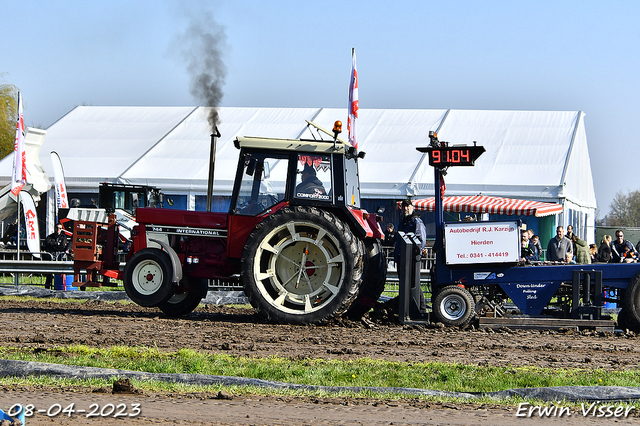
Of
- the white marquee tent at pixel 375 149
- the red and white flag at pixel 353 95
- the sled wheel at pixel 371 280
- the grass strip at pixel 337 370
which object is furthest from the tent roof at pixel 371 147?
the grass strip at pixel 337 370

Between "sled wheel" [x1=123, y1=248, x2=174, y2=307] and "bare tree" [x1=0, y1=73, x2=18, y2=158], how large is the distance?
33354mm

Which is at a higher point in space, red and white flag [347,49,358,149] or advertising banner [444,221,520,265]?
red and white flag [347,49,358,149]

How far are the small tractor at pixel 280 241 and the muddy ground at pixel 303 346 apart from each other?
395mm

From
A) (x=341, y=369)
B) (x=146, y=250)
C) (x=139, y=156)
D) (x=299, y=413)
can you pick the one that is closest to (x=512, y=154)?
(x=139, y=156)

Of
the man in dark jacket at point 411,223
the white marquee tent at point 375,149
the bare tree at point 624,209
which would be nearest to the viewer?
the man in dark jacket at point 411,223

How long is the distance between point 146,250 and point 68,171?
1344 cm

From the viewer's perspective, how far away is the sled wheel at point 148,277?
32.8ft

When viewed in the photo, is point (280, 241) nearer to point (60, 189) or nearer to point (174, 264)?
point (174, 264)

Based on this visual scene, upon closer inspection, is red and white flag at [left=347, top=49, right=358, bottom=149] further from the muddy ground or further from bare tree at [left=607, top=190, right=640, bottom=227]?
bare tree at [left=607, top=190, right=640, bottom=227]

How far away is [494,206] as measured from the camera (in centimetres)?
1914

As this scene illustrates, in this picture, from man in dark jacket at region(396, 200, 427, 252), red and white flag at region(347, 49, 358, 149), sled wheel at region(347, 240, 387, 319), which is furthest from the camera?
red and white flag at region(347, 49, 358, 149)

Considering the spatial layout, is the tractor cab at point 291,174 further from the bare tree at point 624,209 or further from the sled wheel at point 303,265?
the bare tree at point 624,209

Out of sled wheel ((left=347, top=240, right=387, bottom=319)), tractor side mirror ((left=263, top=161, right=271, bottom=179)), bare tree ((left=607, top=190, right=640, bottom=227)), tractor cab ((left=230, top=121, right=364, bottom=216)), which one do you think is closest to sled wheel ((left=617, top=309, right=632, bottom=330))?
sled wheel ((left=347, top=240, right=387, bottom=319))

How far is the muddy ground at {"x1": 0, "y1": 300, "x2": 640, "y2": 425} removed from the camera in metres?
4.82
